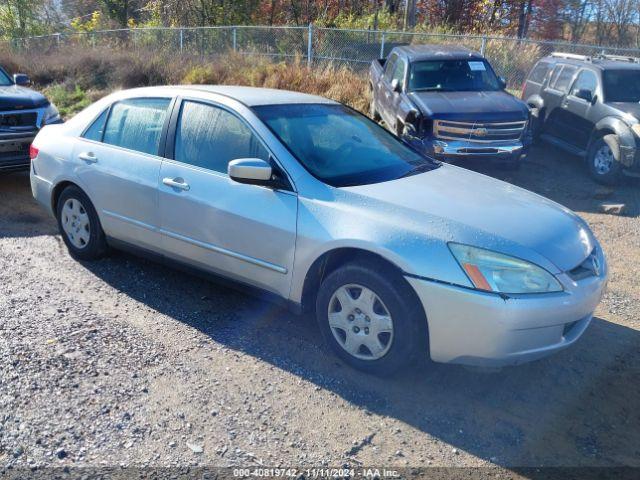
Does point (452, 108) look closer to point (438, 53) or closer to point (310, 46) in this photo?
point (438, 53)

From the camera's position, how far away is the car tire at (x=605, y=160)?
8.73 m

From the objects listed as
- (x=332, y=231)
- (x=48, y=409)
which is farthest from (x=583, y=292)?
(x=48, y=409)

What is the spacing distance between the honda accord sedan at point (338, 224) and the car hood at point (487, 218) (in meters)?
0.01

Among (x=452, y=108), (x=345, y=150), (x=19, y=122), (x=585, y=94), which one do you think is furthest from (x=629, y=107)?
(x=19, y=122)

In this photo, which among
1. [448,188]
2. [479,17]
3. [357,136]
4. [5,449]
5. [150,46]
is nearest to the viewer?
[5,449]

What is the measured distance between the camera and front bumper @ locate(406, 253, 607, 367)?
324cm

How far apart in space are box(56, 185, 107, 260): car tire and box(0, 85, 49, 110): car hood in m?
3.31

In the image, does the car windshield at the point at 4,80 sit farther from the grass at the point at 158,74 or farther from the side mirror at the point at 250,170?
the side mirror at the point at 250,170

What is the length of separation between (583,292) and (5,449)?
3.19 m

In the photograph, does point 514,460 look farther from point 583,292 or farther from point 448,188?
point 448,188

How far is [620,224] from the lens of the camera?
7363mm

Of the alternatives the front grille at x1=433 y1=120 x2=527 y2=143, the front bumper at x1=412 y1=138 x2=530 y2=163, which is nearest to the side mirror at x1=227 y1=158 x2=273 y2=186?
the front bumper at x1=412 y1=138 x2=530 y2=163

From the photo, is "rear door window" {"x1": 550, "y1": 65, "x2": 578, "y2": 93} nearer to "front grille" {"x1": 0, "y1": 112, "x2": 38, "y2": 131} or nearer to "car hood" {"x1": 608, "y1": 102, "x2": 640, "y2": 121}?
"car hood" {"x1": 608, "y1": 102, "x2": 640, "y2": 121}

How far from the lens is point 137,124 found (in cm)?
499
